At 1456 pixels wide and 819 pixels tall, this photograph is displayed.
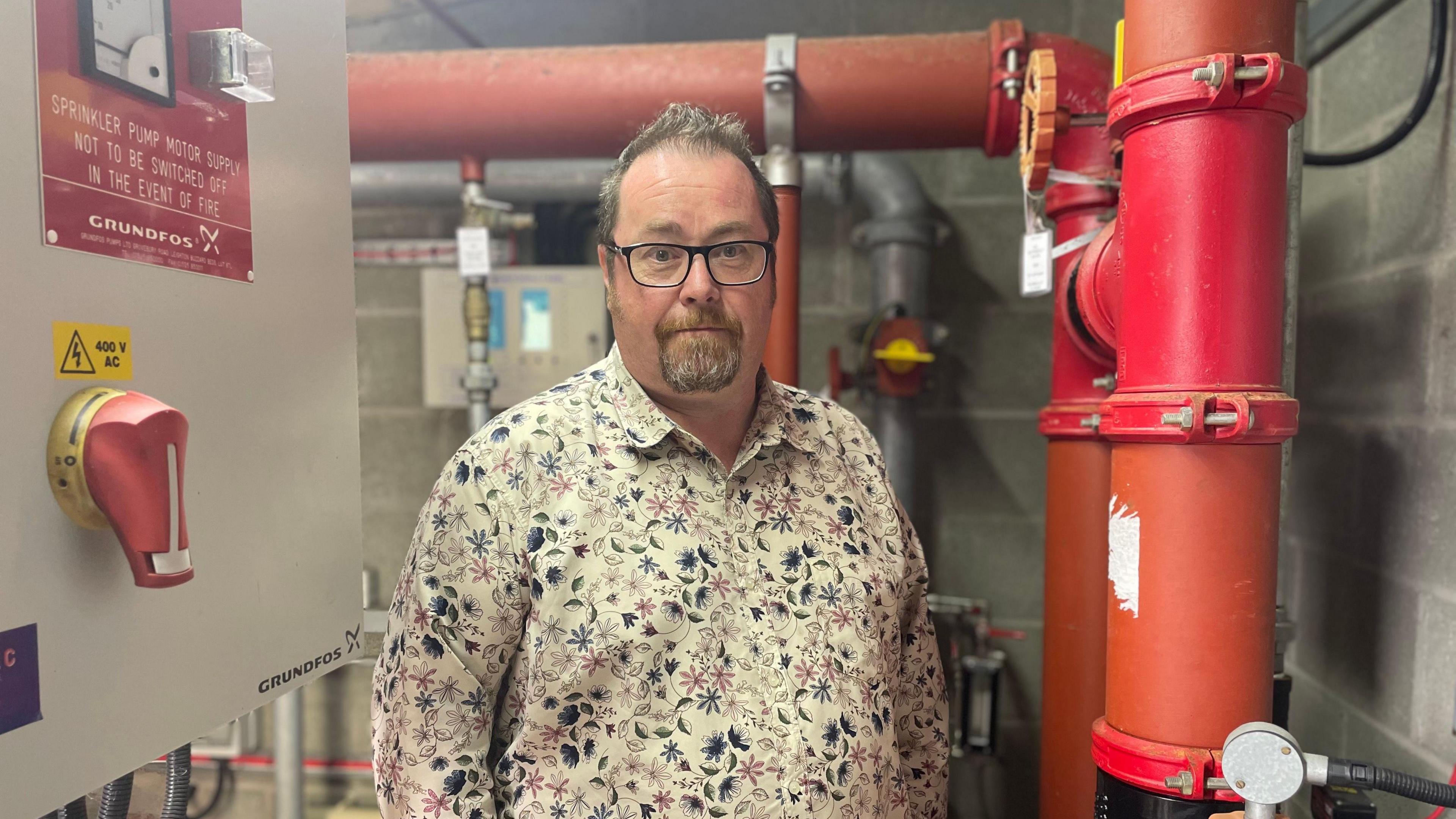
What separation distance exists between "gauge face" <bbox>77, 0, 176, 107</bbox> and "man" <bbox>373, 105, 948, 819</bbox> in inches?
19.6

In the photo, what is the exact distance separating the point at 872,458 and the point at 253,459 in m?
0.77

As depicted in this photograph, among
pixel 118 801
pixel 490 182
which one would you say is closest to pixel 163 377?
pixel 118 801

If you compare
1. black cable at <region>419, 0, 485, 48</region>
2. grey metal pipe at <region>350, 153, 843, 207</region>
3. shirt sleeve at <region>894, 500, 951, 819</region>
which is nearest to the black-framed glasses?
shirt sleeve at <region>894, 500, 951, 819</region>

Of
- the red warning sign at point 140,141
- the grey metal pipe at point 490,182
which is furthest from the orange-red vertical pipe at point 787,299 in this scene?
the red warning sign at point 140,141

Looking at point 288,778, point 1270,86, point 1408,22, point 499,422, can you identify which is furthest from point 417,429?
point 1408,22

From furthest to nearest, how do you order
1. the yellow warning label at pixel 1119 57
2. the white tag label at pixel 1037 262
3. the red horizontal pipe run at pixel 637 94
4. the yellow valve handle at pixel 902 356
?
the yellow valve handle at pixel 902 356 → the red horizontal pipe run at pixel 637 94 → the white tag label at pixel 1037 262 → the yellow warning label at pixel 1119 57

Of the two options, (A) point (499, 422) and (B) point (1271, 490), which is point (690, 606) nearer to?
(A) point (499, 422)

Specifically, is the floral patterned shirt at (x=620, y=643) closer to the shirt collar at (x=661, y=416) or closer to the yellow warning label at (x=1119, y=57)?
the shirt collar at (x=661, y=416)

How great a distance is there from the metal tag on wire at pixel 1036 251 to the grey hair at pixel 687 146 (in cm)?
43

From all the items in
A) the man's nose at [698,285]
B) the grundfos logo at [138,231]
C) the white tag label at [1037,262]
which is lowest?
the grundfos logo at [138,231]

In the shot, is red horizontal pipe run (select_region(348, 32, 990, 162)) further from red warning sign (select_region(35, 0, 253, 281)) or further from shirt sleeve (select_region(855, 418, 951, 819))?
red warning sign (select_region(35, 0, 253, 281))

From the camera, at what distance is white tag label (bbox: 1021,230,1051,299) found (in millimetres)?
1232

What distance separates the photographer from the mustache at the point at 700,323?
0.95 metres

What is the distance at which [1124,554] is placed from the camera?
0.89 m
